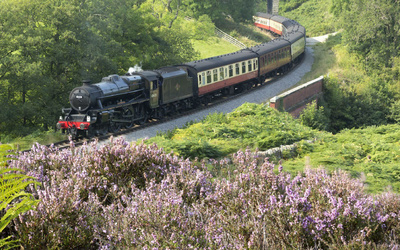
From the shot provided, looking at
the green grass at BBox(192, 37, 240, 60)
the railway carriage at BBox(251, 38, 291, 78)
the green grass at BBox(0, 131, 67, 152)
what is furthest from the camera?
the green grass at BBox(192, 37, 240, 60)

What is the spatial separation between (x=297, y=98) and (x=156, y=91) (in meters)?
10.9

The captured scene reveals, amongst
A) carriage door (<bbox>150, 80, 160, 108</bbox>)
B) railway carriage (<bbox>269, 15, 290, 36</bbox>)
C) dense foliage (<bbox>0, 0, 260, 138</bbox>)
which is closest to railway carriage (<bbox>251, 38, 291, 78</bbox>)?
dense foliage (<bbox>0, 0, 260, 138</bbox>)

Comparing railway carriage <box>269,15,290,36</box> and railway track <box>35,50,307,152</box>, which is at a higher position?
railway track <box>35,50,307,152</box>

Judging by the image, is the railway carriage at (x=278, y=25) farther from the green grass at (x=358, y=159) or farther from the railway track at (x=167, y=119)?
the green grass at (x=358, y=159)

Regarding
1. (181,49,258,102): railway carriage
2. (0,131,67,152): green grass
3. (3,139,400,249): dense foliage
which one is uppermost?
(3,139,400,249): dense foliage

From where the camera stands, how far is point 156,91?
74.9 ft

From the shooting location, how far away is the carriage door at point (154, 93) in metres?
22.4

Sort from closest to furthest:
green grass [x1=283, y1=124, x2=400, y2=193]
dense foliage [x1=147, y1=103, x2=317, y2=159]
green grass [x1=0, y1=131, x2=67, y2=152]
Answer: green grass [x1=283, y1=124, x2=400, y2=193]
dense foliage [x1=147, y1=103, x2=317, y2=159]
green grass [x1=0, y1=131, x2=67, y2=152]

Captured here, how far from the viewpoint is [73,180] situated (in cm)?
688

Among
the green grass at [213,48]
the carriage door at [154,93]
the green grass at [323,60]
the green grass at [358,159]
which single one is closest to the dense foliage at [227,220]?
the green grass at [358,159]

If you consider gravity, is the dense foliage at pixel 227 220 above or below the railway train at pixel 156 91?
above

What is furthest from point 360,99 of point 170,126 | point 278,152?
point 278,152

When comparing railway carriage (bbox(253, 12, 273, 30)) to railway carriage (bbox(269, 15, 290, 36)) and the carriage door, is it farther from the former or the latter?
the carriage door

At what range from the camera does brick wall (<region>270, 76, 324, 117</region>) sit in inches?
991
